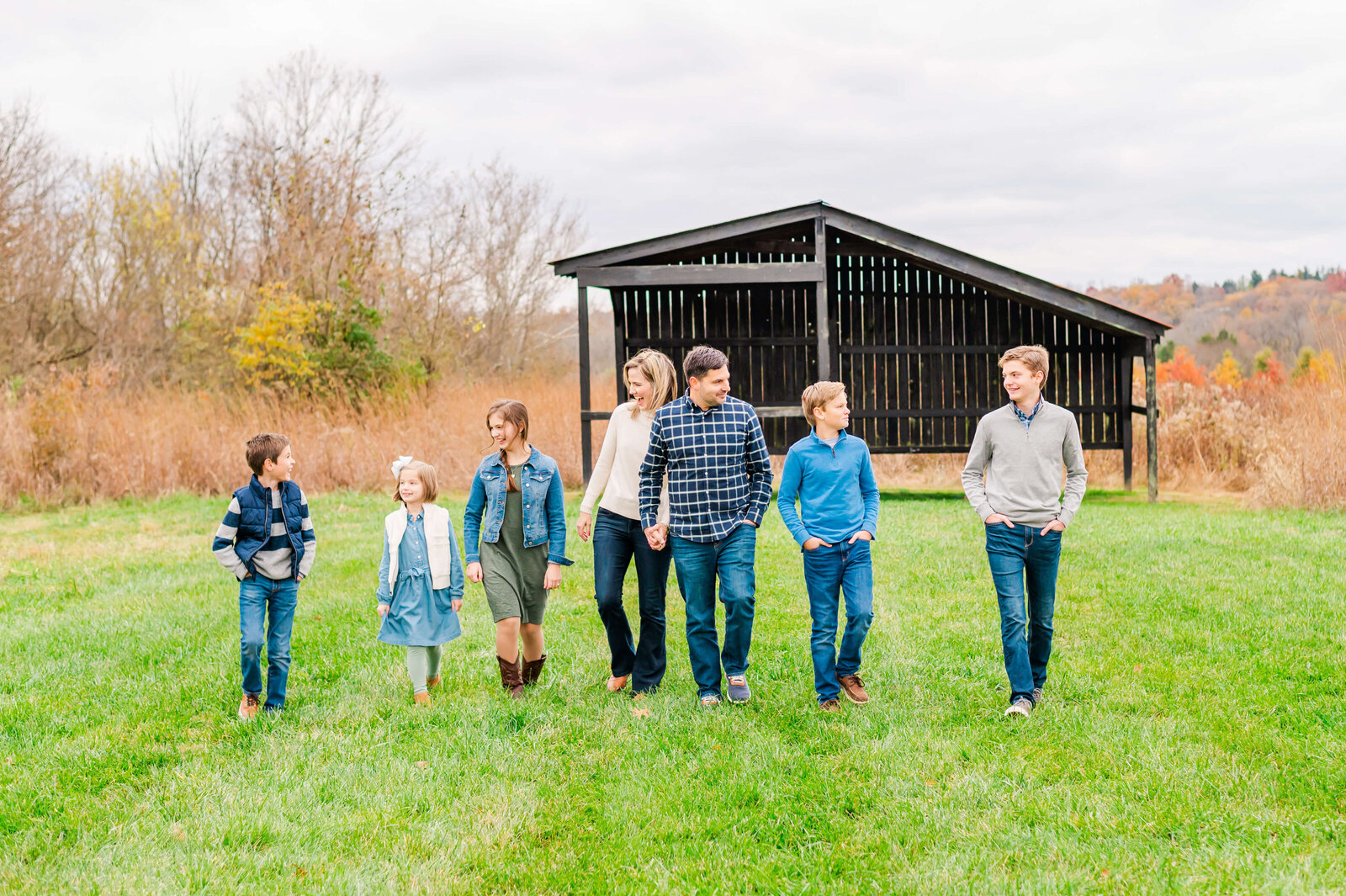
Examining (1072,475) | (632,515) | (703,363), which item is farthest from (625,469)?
(1072,475)

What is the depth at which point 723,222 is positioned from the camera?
1405 centimetres

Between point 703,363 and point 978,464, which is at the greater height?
point 703,363

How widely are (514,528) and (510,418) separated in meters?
0.57

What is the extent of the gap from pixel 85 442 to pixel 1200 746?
15674 mm

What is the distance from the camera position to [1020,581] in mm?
5094

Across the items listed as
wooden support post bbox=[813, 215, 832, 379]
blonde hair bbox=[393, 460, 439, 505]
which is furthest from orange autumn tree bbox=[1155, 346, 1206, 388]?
blonde hair bbox=[393, 460, 439, 505]

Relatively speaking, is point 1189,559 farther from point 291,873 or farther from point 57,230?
point 57,230

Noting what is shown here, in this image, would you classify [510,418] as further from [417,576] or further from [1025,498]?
[1025,498]

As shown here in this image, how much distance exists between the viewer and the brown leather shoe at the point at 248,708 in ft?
17.5

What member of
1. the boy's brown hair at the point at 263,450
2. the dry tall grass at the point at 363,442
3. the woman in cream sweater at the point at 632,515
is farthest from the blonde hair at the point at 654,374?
the dry tall grass at the point at 363,442

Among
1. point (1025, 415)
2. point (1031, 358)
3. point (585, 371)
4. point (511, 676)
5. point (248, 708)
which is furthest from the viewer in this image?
point (585, 371)

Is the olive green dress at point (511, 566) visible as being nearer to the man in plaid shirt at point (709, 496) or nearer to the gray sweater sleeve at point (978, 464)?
the man in plaid shirt at point (709, 496)

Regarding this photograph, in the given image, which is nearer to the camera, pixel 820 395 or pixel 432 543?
pixel 820 395

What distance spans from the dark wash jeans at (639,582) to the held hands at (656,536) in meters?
0.13
